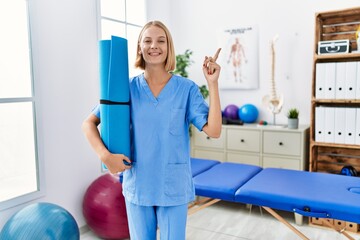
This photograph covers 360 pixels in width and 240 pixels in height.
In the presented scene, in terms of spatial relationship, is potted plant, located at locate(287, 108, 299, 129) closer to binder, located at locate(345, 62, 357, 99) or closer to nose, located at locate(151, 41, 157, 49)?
binder, located at locate(345, 62, 357, 99)

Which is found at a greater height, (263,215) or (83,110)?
(83,110)

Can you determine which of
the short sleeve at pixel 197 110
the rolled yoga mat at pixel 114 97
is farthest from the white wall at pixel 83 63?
the short sleeve at pixel 197 110

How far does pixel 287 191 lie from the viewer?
192 cm

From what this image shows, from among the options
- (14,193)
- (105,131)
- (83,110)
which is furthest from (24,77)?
(105,131)

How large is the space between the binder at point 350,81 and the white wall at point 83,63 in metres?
0.60

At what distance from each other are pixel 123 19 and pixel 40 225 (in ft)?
6.87

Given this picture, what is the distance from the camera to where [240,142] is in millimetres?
3213

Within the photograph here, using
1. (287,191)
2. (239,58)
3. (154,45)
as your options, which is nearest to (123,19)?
(239,58)

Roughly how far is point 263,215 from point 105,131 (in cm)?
216

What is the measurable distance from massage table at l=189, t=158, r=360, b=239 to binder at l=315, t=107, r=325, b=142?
0.61m

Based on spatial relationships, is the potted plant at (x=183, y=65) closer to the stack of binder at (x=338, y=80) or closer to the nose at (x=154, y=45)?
the stack of binder at (x=338, y=80)

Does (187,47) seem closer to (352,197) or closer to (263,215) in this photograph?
(263,215)

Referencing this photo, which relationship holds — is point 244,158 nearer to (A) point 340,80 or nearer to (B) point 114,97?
(A) point 340,80

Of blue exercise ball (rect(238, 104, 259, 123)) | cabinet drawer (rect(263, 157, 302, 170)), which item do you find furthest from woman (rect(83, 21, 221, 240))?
blue exercise ball (rect(238, 104, 259, 123))
